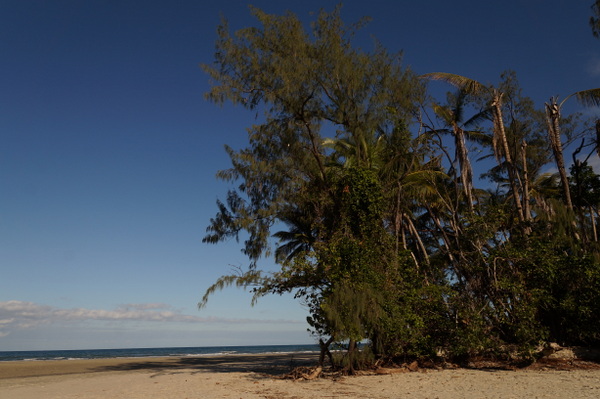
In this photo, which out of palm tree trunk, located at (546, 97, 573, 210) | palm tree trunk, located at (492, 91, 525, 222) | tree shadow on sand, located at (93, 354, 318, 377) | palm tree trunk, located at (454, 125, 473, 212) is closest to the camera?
palm tree trunk, located at (546, 97, 573, 210)

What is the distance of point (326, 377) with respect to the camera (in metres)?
12.1

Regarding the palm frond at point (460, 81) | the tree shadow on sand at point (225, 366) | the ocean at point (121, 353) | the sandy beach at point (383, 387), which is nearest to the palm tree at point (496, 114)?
the palm frond at point (460, 81)

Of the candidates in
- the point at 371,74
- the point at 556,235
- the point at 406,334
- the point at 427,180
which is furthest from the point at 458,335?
the point at 371,74

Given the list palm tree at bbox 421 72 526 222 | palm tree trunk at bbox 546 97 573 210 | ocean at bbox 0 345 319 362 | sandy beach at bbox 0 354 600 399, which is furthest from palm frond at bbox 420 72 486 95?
ocean at bbox 0 345 319 362

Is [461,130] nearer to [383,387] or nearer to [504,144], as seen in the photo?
[504,144]

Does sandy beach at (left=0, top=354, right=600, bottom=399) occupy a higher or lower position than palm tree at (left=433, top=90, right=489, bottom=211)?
lower

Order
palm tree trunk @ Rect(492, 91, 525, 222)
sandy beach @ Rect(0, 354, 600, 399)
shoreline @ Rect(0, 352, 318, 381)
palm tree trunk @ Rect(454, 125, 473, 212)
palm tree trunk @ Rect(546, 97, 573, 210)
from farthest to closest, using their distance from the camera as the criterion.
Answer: shoreline @ Rect(0, 352, 318, 381), palm tree trunk @ Rect(454, 125, 473, 212), palm tree trunk @ Rect(492, 91, 525, 222), palm tree trunk @ Rect(546, 97, 573, 210), sandy beach @ Rect(0, 354, 600, 399)

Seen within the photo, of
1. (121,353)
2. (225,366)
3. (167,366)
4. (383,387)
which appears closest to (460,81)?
(383,387)

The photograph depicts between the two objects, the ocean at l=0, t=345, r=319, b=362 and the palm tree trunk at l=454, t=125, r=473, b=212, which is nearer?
the palm tree trunk at l=454, t=125, r=473, b=212

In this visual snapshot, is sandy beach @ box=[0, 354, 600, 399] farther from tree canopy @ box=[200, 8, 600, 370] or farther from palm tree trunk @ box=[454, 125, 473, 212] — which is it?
palm tree trunk @ box=[454, 125, 473, 212]

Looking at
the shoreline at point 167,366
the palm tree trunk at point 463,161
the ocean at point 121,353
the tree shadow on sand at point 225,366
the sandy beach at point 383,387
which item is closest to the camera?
the sandy beach at point 383,387

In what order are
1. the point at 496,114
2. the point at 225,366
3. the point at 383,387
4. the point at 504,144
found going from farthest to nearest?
the point at 225,366
the point at 496,114
the point at 504,144
the point at 383,387

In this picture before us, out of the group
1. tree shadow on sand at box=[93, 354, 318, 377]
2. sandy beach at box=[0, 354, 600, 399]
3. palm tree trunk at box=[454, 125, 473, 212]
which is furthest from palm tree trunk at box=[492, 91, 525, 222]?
tree shadow on sand at box=[93, 354, 318, 377]

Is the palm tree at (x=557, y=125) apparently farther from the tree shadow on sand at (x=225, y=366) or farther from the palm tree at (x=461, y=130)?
the tree shadow on sand at (x=225, y=366)
